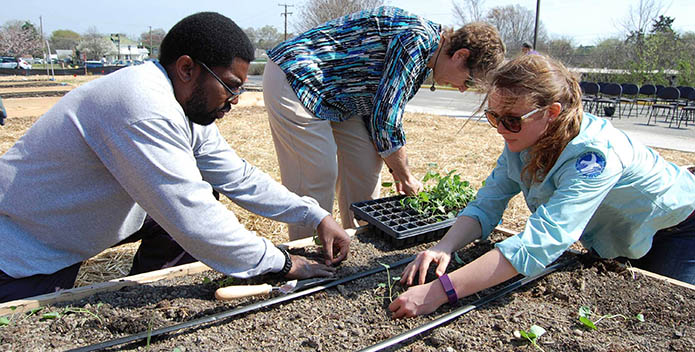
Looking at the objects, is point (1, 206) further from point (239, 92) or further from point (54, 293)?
point (239, 92)

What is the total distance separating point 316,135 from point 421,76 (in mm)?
770

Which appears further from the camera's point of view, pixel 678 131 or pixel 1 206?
pixel 678 131

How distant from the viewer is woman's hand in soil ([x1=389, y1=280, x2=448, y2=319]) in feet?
5.74

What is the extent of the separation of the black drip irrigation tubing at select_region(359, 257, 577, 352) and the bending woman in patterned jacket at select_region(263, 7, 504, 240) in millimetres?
1050

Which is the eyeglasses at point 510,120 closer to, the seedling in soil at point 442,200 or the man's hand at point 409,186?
the seedling in soil at point 442,200

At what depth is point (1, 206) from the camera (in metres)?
1.77

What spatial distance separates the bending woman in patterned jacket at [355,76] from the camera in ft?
8.60

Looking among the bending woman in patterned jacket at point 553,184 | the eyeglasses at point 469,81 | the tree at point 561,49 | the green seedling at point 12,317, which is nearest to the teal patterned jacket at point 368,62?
the eyeglasses at point 469,81

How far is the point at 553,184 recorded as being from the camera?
6.25 ft

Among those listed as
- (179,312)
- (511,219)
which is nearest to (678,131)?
(511,219)

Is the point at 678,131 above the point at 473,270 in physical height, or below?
below

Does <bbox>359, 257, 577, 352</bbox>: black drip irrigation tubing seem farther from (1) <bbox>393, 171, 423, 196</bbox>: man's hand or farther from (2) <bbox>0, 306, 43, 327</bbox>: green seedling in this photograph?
(2) <bbox>0, 306, 43, 327</bbox>: green seedling

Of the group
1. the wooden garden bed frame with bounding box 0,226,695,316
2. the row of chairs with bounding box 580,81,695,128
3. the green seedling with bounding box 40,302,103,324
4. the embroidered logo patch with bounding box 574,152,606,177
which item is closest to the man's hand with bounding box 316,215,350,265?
the wooden garden bed frame with bounding box 0,226,695,316

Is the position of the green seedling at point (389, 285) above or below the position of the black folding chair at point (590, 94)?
above
